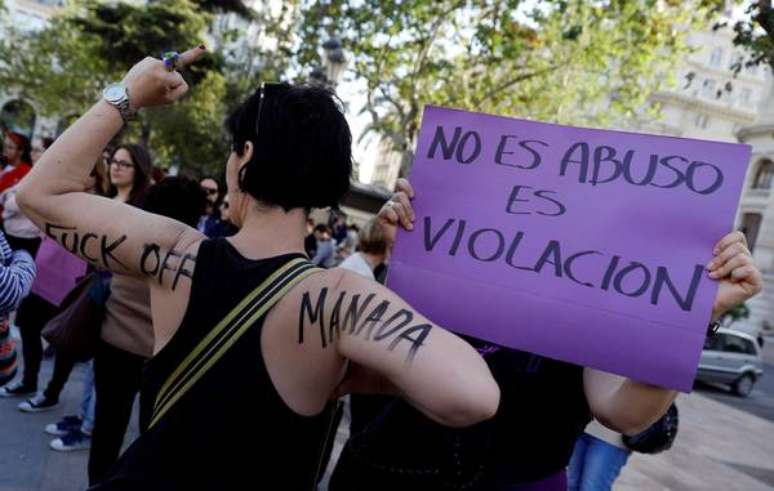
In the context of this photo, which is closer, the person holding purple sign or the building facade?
the person holding purple sign

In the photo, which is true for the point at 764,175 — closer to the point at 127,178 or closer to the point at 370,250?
the point at 370,250

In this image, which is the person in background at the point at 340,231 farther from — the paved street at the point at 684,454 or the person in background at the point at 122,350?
the person in background at the point at 122,350

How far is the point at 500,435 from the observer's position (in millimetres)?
1746

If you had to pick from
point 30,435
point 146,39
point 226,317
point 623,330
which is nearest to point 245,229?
point 226,317

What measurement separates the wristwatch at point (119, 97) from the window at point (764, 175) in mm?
39609

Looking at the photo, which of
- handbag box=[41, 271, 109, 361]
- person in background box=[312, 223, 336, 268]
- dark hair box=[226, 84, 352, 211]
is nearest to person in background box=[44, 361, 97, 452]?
handbag box=[41, 271, 109, 361]

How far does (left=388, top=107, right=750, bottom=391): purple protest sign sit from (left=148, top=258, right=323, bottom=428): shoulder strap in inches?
17.2

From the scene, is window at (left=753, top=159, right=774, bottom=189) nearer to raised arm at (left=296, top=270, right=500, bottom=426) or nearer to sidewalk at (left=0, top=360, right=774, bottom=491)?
sidewalk at (left=0, top=360, right=774, bottom=491)

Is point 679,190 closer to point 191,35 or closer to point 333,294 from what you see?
point 333,294

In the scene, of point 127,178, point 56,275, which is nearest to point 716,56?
point 56,275

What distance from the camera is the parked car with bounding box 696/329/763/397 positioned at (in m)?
13.2

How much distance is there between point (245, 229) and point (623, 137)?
95 cm

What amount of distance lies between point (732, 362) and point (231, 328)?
14.3 meters

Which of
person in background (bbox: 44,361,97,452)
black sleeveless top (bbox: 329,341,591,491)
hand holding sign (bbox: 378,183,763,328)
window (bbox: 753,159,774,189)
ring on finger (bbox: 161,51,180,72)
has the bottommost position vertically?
person in background (bbox: 44,361,97,452)
